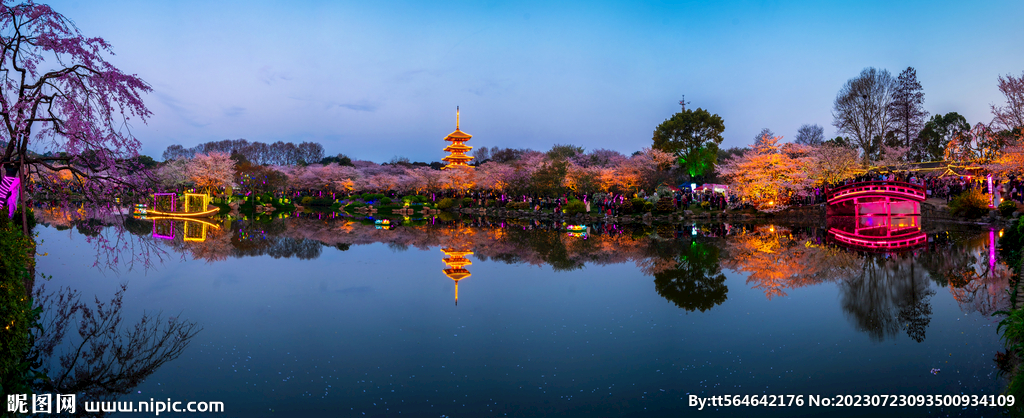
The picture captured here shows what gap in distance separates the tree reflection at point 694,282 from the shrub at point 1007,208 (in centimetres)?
1826

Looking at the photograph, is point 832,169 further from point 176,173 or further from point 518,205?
point 176,173

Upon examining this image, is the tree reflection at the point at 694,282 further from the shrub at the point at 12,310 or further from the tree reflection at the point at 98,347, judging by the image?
the shrub at the point at 12,310

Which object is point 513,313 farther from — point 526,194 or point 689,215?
point 526,194

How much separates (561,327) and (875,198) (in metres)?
29.7

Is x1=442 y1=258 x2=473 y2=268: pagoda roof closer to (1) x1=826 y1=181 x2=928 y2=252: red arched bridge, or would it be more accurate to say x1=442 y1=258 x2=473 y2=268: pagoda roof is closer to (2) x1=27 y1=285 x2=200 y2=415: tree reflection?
(2) x1=27 y1=285 x2=200 y2=415: tree reflection

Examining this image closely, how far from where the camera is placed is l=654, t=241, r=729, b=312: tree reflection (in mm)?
10805


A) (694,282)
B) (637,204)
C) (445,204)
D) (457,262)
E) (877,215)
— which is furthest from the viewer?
(445,204)

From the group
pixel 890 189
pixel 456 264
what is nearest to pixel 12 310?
pixel 456 264

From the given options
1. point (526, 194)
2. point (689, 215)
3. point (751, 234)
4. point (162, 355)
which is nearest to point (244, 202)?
point (526, 194)

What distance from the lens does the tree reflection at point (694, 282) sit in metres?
10.8

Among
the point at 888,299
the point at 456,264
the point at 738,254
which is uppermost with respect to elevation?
the point at 738,254

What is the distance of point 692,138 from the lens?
54.2 meters

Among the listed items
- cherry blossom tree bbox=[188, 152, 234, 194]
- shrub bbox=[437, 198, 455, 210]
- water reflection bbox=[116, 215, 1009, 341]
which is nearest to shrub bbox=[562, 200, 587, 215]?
water reflection bbox=[116, 215, 1009, 341]

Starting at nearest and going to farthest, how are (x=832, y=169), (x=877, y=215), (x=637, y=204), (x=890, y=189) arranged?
(x=890, y=189) < (x=877, y=215) < (x=832, y=169) < (x=637, y=204)
